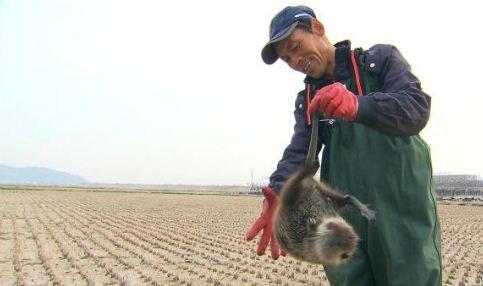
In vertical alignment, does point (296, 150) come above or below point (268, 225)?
above

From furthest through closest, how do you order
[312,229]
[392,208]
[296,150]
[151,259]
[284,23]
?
1. [151,259]
2. [296,150]
3. [284,23]
4. [392,208]
5. [312,229]

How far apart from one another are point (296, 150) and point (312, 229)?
0.83m

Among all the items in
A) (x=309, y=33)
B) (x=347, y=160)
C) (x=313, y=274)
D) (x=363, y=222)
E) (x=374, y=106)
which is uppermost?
(x=309, y=33)

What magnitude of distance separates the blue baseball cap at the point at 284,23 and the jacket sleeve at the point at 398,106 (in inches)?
19.4

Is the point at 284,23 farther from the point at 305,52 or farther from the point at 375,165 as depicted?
the point at 375,165

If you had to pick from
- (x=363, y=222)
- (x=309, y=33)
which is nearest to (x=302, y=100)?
(x=309, y=33)

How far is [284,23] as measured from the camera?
219 centimetres

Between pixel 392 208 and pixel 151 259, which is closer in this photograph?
pixel 392 208

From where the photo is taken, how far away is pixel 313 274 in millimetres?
6984

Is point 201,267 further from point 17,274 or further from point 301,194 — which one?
point 301,194

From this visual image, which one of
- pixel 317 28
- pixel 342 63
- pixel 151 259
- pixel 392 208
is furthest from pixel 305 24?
pixel 151 259

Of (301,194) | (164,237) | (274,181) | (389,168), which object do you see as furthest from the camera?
(164,237)

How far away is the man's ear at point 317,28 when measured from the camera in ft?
7.29

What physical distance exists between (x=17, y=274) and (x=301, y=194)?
5.99 metres
